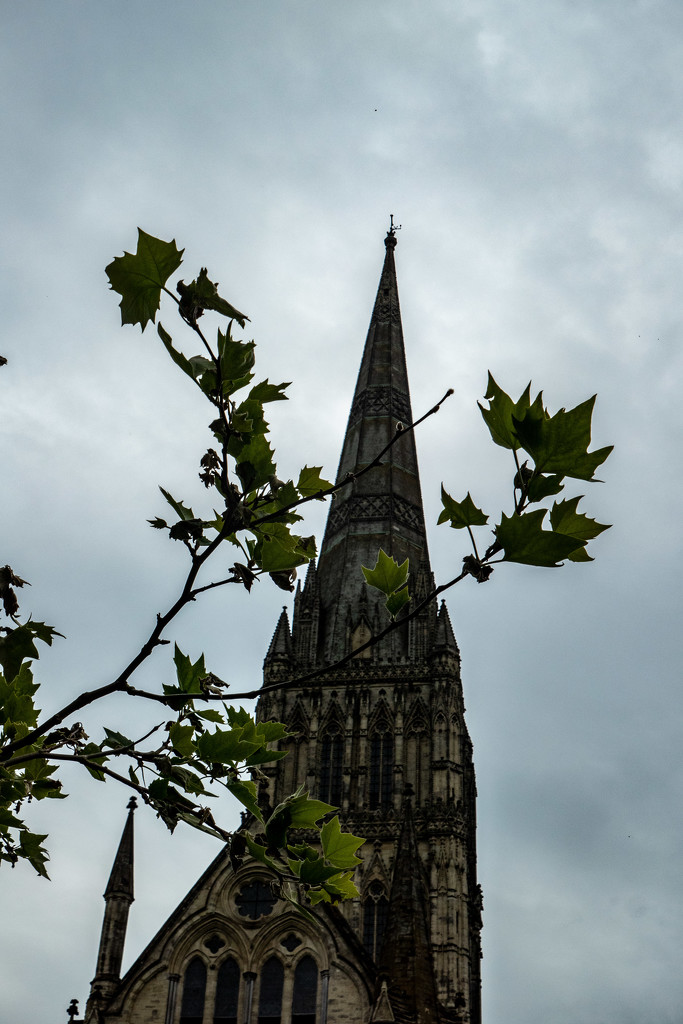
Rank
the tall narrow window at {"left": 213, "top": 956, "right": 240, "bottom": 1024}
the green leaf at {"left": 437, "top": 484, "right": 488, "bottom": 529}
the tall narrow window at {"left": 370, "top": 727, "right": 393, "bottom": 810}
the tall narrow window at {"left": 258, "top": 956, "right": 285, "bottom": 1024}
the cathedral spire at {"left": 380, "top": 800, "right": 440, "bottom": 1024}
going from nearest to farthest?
the green leaf at {"left": 437, "top": 484, "right": 488, "bottom": 529}
the cathedral spire at {"left": 380, "top": 800, "right": 440, "bottom": 1024}
the tall narrow window at {"left": 258, "top": 956, "right": 285, "bottom": 1024}
the tall narrow window at {"left": 213, "top": 956, "right": 240, "bottom": 1024}
the tall narrow window at {"left": 370, "top": 727, "right": 393, "bottom": 810}

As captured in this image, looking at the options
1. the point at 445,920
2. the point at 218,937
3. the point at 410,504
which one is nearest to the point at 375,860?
the point at 445,920

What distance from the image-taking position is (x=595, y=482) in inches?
144

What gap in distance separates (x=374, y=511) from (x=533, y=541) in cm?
4643

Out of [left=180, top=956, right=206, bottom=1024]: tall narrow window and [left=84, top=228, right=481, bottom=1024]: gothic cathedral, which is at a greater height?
[left=84, top=228, right=481, bottom=1024]: gothic cathedral

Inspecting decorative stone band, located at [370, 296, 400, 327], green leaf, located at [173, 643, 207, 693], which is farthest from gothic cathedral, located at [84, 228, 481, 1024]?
green leaf, located at [173, 643, 207, 693]

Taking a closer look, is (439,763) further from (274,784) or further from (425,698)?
(274,784)

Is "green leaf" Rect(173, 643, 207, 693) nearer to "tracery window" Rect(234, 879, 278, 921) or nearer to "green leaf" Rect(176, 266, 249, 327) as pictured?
"green leaf" Rect(176, 266, 249, 327)

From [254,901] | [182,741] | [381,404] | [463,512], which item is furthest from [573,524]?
[381,404]

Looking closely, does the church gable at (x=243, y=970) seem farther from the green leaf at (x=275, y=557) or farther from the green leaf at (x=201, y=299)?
the green leaf at (x=201, y=299)

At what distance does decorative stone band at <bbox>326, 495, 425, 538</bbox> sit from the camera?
50.1 m

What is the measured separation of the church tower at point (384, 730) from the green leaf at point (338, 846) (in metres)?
24.1

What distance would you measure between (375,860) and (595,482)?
34.9 meters

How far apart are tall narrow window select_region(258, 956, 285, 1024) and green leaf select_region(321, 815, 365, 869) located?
23.5 metres

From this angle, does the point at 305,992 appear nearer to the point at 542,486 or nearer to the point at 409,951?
the point at 409,951
